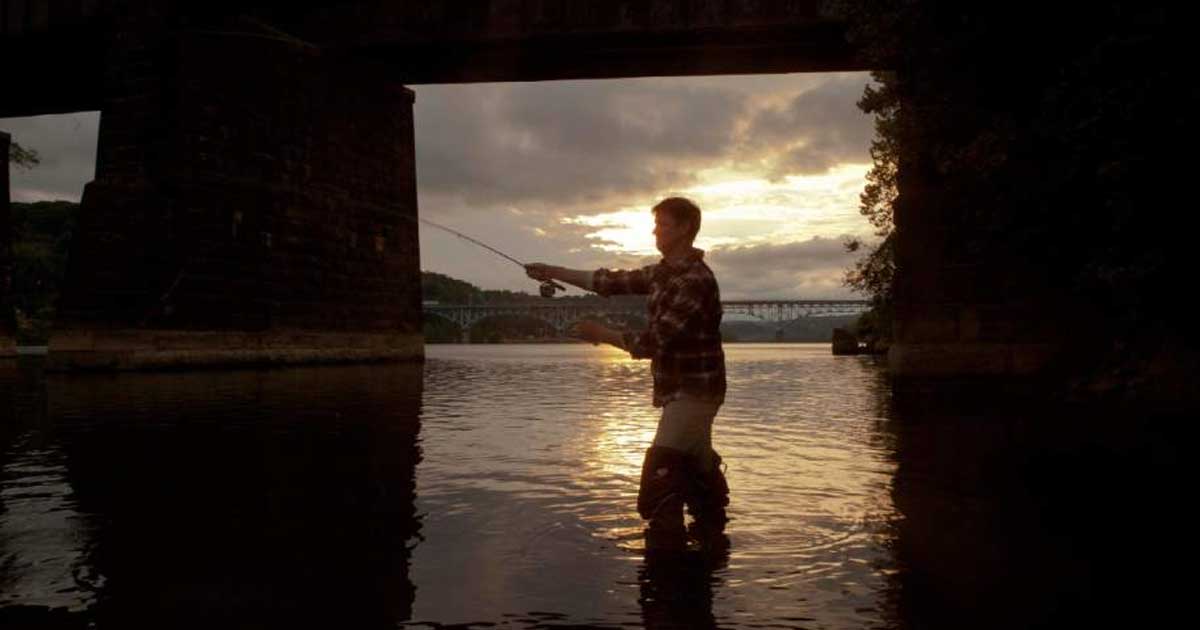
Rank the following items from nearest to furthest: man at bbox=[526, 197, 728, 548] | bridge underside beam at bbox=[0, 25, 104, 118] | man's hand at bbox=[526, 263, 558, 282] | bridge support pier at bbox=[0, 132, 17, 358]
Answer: man at bbox=[526, 197, 728, 548], man's hand at bbox=[526, 263, 558, 282], bridge underside beam at bbox=[0, 25, 104, 118], bridge support pier at bbox=[0, 132, 17, 358]

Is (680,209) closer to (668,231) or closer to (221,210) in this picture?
(668,231)

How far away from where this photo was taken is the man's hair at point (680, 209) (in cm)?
497

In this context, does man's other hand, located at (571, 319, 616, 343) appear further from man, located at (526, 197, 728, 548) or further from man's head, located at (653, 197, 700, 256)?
man's head, located at (653, 197, 700, 256)

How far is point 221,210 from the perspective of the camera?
76.2 feet

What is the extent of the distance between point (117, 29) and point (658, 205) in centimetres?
2436

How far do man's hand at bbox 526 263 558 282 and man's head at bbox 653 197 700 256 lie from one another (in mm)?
822

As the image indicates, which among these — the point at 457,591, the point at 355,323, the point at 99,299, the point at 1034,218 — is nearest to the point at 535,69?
the point at 355,323

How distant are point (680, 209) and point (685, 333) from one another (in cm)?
69

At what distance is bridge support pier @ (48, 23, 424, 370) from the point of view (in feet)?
71.7

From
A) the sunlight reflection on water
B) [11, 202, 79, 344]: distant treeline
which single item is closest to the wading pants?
the sunlight reflection on water

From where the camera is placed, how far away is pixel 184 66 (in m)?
23.2

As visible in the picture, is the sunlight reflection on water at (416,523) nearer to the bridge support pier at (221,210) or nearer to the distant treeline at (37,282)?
the bridge support pier at (221,210)

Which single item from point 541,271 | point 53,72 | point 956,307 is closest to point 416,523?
point 541,271

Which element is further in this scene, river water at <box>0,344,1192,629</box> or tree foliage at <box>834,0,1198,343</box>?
tree foliage at <box>834,0,1198,343</box>
